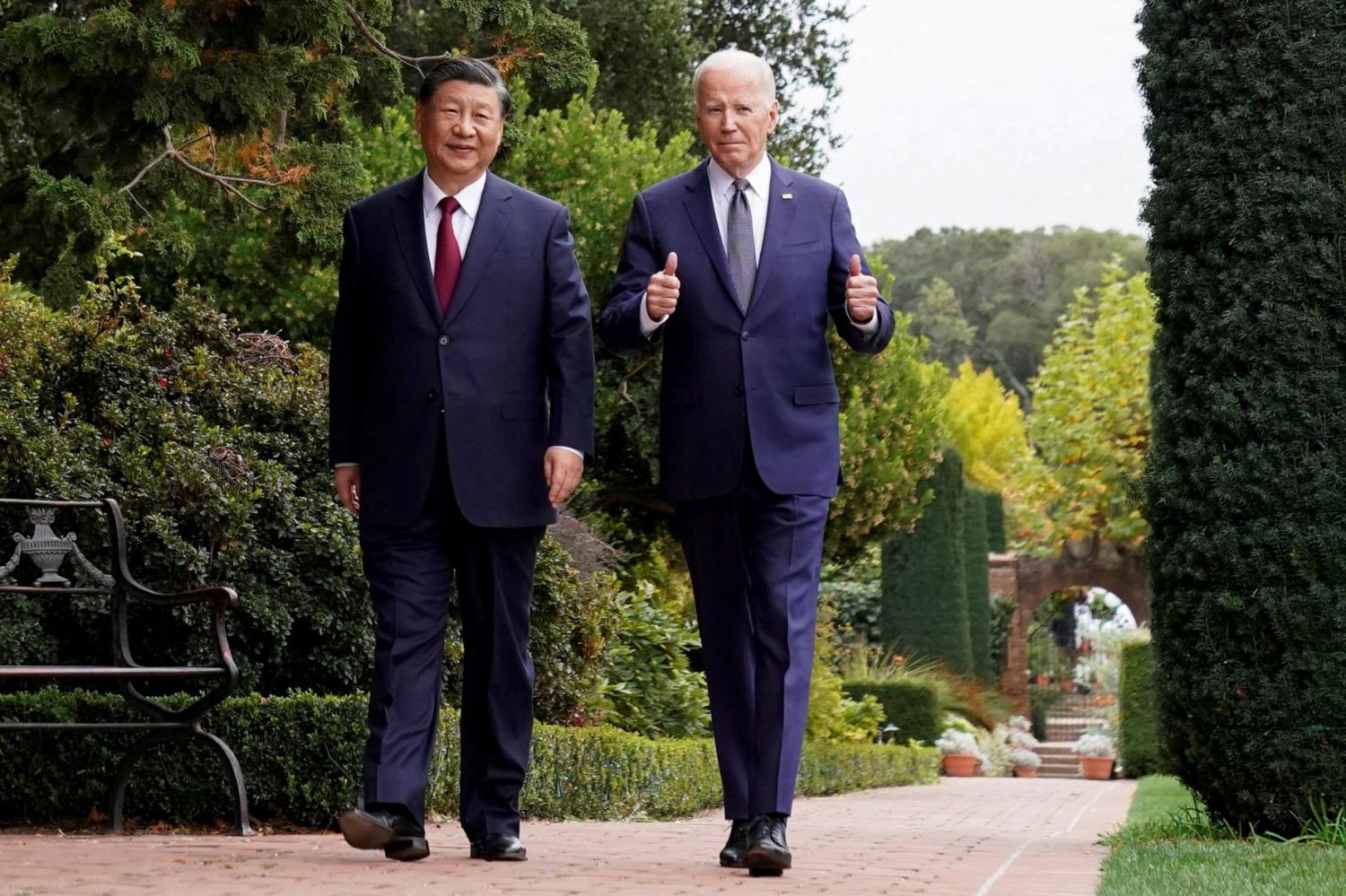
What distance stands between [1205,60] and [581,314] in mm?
2392

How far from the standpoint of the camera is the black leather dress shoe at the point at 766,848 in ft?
12.8

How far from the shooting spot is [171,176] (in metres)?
7.27

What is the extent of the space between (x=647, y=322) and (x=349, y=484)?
3.03 ft

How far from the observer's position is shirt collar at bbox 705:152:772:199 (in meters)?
4.41

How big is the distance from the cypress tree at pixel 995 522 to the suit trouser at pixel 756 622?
99.8ft

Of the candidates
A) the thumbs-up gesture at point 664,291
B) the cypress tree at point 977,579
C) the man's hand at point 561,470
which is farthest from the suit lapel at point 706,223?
the cypress tree at point 977,579

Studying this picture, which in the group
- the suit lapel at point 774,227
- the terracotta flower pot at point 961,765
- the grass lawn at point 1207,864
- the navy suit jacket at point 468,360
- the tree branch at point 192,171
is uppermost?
the tree branch at point 192,171

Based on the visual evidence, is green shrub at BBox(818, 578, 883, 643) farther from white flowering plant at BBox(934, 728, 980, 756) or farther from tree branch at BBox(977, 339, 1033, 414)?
tree branch at BBox(977, 339, 1033, 414)

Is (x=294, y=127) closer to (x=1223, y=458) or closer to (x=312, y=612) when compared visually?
(x=312, y=612)

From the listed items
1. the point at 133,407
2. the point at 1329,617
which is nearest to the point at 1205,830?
the point at 1329,617

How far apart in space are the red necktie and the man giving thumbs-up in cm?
41

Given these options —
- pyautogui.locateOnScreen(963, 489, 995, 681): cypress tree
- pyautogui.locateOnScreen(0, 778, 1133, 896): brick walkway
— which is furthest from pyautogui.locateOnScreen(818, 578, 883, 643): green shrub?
pyautogui.locateOnScreen(0, 778, 1133, 896): brick walkway

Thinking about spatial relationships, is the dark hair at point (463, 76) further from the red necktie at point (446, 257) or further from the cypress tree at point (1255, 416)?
the cypress tree at point (1255, 416)

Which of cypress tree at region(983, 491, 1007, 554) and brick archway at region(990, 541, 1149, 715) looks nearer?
brick archway at region(990, 541, 1149, 715)
